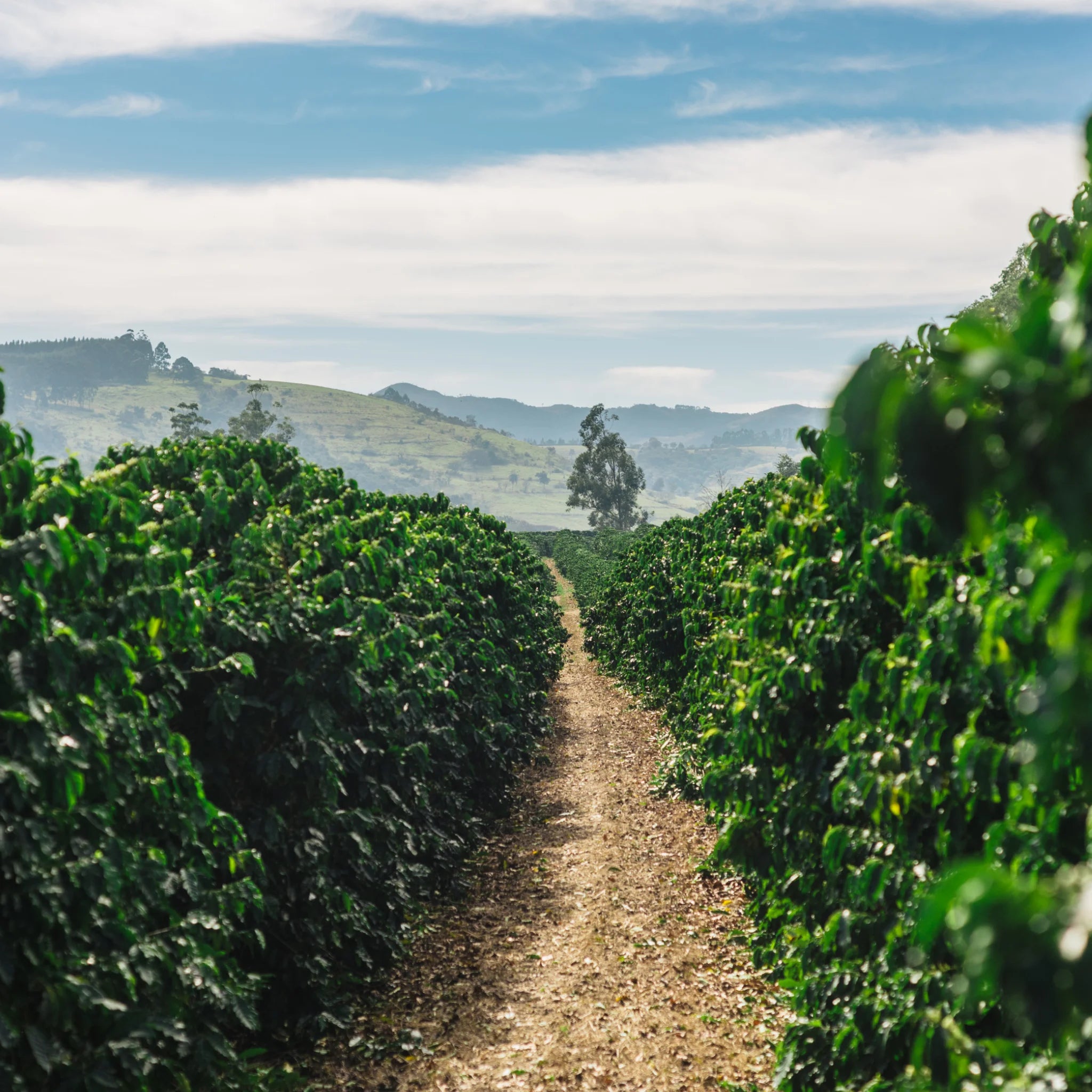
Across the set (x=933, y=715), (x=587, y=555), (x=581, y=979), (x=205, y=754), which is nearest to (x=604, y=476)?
(x=587, y=555)

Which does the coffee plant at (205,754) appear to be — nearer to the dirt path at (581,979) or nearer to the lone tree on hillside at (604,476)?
the dirt path at (581,979)

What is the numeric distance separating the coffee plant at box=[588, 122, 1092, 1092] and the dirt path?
0.72 meters

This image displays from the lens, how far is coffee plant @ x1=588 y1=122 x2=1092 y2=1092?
62.0 inches

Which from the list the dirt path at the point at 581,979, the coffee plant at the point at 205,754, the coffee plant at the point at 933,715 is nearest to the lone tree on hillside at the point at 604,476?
the dirt path at the point at 581,979

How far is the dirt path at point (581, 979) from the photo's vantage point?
22.2ft

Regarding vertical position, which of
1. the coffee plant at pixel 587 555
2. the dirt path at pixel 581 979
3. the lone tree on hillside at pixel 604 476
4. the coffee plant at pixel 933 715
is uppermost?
the lone tree on hillside at pixel 604 476

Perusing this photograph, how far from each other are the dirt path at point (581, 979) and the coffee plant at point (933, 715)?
2.36 feet

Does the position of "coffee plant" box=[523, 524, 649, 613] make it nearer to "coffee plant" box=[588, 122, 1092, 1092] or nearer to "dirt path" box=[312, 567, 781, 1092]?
"dirt path" box=[312, 567, 781, 1092]

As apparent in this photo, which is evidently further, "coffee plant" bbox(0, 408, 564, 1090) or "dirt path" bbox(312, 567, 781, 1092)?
"dirt path" bbox(312, 567, 781, 1092)

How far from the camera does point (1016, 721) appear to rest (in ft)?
12.1

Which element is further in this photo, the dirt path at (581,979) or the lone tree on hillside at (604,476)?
the lone tree on hillside at (604,476)

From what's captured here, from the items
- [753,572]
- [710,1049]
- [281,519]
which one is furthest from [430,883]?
[753,572]

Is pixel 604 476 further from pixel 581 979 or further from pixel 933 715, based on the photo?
pixel 933 715

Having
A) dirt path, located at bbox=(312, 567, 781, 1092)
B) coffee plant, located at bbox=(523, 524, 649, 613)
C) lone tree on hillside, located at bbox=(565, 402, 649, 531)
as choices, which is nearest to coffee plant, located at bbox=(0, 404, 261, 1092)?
dirt path, located at bbox=(312, 567, 781, 1092)
